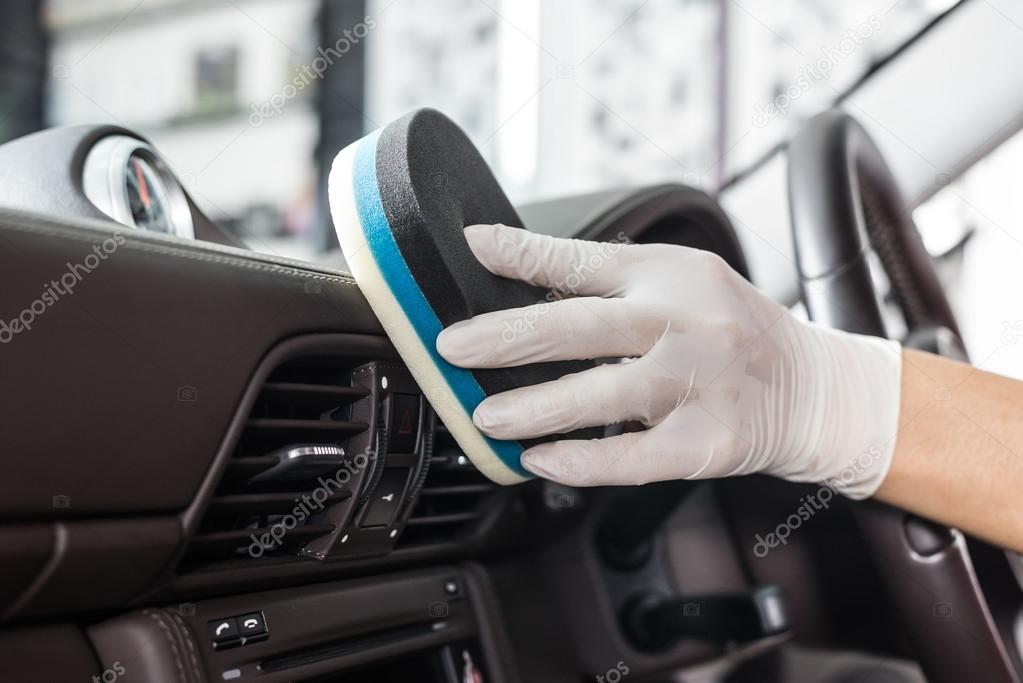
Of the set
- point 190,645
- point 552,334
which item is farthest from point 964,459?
point 190,645

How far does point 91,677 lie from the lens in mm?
507

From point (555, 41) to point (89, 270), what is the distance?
4.31m

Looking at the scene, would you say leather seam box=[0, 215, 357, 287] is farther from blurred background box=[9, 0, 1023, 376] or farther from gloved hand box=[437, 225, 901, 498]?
blurred background box=[9, 0, 1023, 376]

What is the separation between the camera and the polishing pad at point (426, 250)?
1.89 feet

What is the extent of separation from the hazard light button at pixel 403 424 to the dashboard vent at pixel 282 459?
0.09 feet

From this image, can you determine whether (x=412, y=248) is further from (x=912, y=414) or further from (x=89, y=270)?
(x=912, y=414)

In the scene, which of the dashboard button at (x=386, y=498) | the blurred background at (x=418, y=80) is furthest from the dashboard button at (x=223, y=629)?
the blurred background at (x=418, y=80)

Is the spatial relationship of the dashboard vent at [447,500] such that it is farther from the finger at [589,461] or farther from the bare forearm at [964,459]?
the bare forearm at [964,459]

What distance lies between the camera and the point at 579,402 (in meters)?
0.65

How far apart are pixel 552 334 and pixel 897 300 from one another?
524 millimetres

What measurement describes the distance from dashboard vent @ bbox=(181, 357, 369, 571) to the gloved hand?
91mm

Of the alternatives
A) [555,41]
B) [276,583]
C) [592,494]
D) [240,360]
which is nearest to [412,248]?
[240,360]

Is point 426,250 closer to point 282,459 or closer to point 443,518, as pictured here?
point 282,459

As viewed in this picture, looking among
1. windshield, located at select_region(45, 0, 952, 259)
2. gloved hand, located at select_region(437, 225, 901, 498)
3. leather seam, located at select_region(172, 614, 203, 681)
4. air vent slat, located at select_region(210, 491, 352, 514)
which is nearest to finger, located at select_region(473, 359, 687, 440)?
gloved hand, located at select_region(437, 225, 901, 498)
